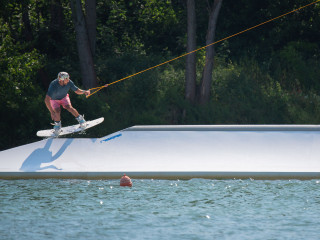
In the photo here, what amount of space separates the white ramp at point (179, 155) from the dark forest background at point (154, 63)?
197 inches

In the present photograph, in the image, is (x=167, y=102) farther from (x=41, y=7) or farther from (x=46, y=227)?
(x=46, y=227)

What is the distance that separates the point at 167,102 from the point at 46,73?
16.2 ft

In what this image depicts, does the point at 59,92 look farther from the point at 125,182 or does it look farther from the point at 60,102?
the point at 125,182

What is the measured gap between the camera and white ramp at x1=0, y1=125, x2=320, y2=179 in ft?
A: 44.9

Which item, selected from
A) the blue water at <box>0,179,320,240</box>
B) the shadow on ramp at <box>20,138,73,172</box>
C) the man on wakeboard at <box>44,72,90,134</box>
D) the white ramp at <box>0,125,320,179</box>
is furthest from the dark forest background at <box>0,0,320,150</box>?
the blue water at <box>0,179,320,240</box>

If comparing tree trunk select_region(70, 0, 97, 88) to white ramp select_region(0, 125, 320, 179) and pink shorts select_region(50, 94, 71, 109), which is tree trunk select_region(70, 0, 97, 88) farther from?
pink shorts select_region(50, 94, 71, 109)

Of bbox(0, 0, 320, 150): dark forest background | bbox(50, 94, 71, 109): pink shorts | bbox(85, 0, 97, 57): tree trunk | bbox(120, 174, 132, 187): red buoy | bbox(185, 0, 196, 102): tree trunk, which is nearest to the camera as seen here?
bbox(120, 174, 132, 187): red buoy

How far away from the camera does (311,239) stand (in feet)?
29.8

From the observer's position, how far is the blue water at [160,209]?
31.5ft

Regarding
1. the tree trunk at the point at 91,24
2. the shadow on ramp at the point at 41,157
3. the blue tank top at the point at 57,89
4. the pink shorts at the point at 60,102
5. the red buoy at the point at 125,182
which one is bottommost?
the red buoy at the point at 125,182

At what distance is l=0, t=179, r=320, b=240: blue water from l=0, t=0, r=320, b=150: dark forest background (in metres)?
7.43

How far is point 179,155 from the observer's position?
1502 cm

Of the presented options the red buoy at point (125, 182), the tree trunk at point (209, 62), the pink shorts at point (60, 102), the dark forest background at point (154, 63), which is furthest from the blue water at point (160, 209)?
the tree trunk at point (209, 62)

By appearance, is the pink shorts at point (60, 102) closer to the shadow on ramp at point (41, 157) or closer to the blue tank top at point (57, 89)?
the blue tank top at point (57, 89)
